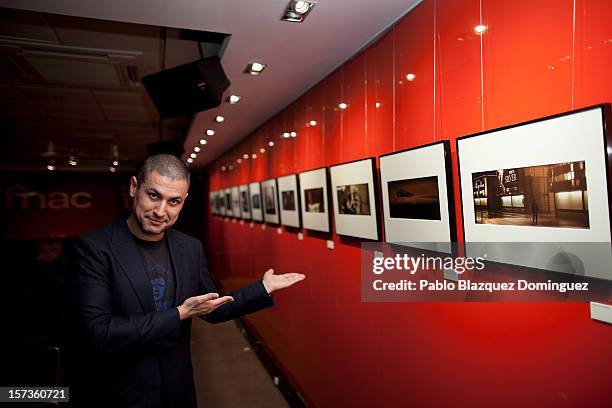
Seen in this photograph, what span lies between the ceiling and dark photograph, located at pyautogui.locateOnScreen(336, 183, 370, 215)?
3.69 ft

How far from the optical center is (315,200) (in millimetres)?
4059

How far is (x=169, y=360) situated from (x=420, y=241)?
1527mm

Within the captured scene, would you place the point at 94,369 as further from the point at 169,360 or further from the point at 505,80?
the point at 505,80

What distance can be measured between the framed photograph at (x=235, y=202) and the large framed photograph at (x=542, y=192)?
6.31 m

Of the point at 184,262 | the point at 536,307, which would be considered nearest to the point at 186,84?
the point at 184,262

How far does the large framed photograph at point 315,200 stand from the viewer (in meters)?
3.82

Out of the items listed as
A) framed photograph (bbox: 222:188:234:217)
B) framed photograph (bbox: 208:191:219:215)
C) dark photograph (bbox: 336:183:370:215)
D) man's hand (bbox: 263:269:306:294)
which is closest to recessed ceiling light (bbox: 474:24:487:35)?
dark photograph (bbox: 336:183:370:215)

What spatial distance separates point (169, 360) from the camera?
183 cm

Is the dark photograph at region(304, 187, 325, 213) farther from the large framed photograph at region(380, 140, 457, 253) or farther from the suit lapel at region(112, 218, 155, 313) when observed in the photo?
the suit lapel at region(112, 218, 155, 313)

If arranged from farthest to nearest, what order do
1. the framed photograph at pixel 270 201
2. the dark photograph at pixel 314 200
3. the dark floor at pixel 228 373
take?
the framed photograph at pixel 270 201, the dark floor at pixel 228 373, the dark photograph at pixel 314 200

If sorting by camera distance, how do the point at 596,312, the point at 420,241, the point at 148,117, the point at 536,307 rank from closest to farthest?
1. the point at 596,312
2. the point at 536,307
3. the point at 420,241
4. the point at 148,117

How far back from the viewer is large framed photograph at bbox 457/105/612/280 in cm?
143

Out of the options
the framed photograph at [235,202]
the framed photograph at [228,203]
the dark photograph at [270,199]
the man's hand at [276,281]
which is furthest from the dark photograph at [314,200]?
the framed photograph at [228,203]

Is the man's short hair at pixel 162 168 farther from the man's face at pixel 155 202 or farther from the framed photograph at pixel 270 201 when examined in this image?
the framed photograph at pixel 270 201
